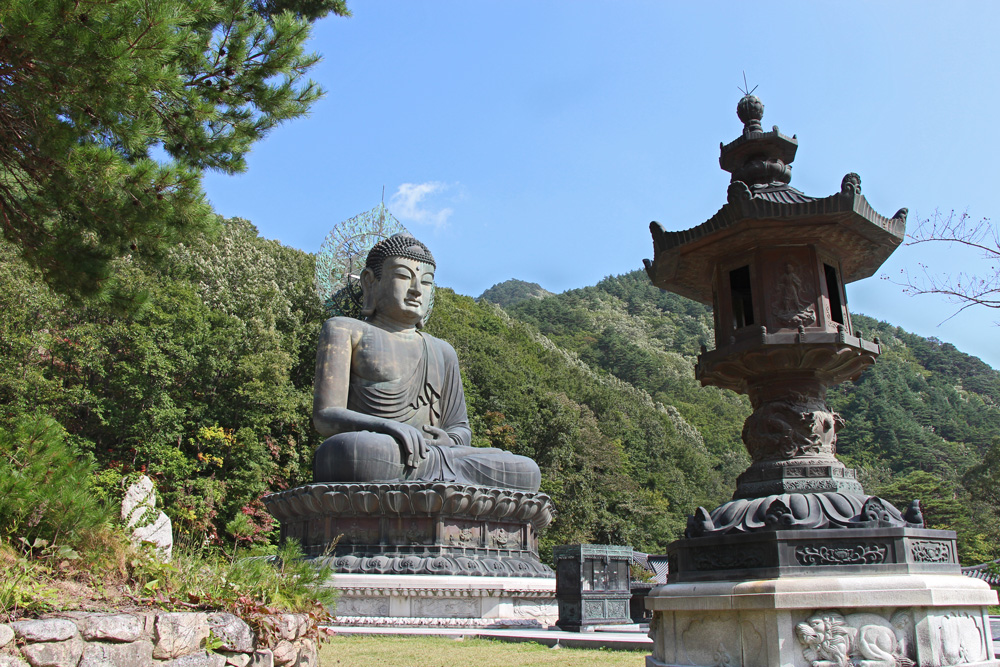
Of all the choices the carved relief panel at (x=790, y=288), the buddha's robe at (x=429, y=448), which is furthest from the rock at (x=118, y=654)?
the buddha's robe at (x=429, y=448)

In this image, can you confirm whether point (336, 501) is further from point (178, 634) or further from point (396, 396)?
point (178, 634)

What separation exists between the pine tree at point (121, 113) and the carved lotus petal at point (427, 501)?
5.08m

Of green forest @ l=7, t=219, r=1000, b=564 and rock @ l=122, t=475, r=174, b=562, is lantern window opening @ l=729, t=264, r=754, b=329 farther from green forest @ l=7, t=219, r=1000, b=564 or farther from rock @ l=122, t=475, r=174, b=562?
rock @ l=122, t=475, r=174, b=562

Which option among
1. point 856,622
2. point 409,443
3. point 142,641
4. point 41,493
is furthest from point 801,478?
point 409,443

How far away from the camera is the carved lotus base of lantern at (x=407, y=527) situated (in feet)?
32.0

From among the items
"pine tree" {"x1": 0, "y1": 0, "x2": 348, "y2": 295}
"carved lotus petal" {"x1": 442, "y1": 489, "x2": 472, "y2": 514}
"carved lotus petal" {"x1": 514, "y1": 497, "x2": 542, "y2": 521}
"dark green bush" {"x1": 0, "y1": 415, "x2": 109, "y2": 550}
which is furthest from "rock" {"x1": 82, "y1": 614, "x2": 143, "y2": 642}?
"carved lotus petal" {"x1": 514, "y1": 497, "x2": 542, "y2": 521}

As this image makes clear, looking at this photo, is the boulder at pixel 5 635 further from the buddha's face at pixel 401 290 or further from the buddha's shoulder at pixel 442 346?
the buddha's shoulder at pixel 442 346

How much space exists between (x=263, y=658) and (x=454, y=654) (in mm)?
2506

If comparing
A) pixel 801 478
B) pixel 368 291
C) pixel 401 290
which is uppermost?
pixel 368 291

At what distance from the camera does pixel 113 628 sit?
352cm

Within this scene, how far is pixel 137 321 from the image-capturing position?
62.9ft

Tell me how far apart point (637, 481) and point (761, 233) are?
3139cm

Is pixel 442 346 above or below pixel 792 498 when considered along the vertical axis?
above

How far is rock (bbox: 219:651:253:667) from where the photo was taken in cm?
398
